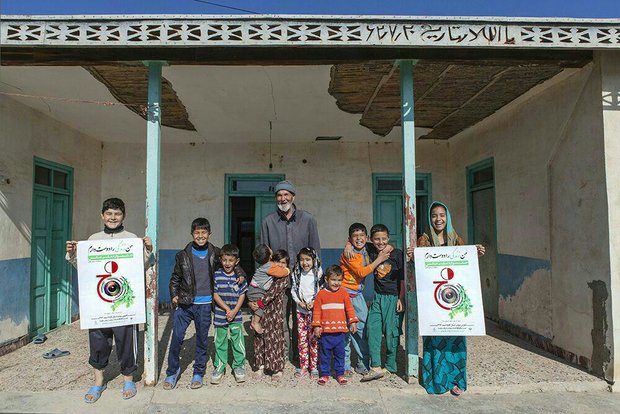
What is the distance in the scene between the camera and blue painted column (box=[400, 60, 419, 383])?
3.78 metres

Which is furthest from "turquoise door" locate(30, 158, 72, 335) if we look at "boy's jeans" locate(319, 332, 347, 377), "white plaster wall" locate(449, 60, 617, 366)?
"white plaster wall" locate(449, 60, 617, 366)

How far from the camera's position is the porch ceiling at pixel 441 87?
4.01 meters

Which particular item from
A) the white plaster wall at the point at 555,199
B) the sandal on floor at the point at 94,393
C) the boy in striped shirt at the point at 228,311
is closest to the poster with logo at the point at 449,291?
the white plaster wall at the point at 555,199

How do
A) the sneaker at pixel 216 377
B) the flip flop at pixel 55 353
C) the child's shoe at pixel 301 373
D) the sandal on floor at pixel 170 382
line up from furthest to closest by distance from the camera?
the flip flop at pixel 55 353 → the child's shoe at pixel 301 373 → the sneaker at pixel 216 377 → the sandal on floor at pixel 170 382

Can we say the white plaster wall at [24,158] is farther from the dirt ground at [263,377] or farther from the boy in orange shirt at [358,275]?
the boy in orange shirt at [358,275]

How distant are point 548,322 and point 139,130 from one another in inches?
247

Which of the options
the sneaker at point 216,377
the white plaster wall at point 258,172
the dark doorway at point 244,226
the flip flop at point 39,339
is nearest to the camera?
the sneaker at point 216,377

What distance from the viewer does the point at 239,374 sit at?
3.73m

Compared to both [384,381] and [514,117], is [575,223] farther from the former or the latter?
[384,381]

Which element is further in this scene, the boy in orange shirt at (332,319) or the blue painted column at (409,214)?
the blue painted column at (409,214)

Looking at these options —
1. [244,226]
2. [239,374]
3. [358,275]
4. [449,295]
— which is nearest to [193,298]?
[239,374]

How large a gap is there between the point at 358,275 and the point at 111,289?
2.13 metres

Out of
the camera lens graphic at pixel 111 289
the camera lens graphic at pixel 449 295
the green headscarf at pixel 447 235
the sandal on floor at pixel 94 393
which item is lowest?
the sandal on floor at pixel 94 393

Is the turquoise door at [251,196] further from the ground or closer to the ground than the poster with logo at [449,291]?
further from the ground
